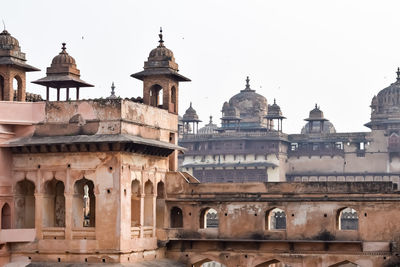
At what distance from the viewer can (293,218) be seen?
97.9ft

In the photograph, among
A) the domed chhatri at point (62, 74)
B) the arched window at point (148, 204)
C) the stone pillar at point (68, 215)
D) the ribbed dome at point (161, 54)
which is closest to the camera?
the stone pillar at point (68, 215)

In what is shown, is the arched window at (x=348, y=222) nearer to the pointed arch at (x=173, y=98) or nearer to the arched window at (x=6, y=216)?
the pointed arch at (x=173, y=98)

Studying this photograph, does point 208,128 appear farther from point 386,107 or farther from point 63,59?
point 63,59

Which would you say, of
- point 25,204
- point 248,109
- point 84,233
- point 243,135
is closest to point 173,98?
point 25,204

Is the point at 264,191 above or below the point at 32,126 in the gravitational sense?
below

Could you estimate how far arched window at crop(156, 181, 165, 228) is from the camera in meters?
31.0

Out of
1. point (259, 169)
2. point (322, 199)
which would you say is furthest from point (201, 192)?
point (259, 169)

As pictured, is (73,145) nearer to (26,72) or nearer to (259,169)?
(26,72)

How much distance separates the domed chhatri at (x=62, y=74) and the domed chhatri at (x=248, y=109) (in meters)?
38.8

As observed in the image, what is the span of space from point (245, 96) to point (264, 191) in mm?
45948

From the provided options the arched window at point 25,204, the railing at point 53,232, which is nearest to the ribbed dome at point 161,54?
the arched window at point 25,204

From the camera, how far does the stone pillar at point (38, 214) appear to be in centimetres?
2850

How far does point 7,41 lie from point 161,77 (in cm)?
546

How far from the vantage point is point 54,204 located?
29594 millimetres
